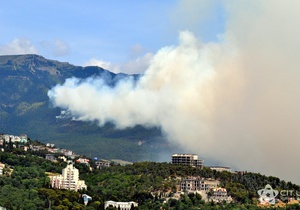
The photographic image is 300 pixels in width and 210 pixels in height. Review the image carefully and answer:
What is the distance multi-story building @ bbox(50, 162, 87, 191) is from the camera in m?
95.0

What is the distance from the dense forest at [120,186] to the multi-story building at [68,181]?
1.50 meters

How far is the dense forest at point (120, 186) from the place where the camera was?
78062mm

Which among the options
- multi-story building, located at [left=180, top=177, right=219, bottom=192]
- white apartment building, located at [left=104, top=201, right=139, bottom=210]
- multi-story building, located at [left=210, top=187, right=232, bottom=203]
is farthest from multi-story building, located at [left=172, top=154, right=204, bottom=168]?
white apartment building, located at [left=104, top=201, right=139, bottom=210]

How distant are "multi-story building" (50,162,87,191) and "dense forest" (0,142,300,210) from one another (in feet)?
4.93

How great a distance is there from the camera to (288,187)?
4161 inches

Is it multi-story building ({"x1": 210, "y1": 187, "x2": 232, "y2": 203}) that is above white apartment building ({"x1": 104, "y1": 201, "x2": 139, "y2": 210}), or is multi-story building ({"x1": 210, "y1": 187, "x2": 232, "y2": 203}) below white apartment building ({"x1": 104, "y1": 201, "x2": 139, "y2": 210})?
above

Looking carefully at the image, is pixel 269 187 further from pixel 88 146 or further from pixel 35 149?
pixel 88 146

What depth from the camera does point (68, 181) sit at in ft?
321

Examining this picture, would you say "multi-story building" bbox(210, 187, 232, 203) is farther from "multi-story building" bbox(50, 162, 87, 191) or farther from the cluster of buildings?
"multi-story building" bbox(50, 162, 87, 191)

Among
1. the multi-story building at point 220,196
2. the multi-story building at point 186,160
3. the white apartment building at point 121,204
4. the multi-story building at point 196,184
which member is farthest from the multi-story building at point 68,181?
the multi-story building at point 186,160

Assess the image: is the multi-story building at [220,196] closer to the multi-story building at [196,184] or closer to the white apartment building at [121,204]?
the multi-story building at [196,184]

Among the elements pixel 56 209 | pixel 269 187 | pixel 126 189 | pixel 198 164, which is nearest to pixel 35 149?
pixel 198 164

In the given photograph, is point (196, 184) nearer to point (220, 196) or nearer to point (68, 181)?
point (220, 196)

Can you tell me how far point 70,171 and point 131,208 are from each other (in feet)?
60.8
